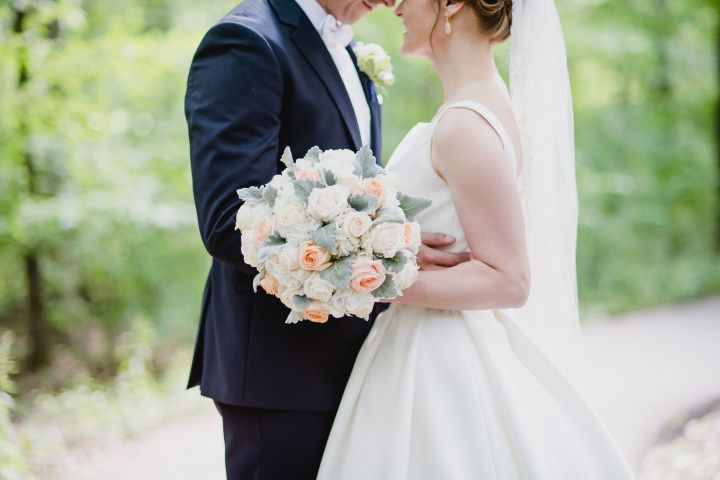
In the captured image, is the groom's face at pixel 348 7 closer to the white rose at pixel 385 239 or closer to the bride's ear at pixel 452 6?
the bride's ear at pixel 452 6

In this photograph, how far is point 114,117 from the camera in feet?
19.1

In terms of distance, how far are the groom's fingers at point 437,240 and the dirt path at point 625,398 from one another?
220 centimetres

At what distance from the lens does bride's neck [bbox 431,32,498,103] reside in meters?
2.45

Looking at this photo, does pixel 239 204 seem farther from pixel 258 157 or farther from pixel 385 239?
pixel 385 239

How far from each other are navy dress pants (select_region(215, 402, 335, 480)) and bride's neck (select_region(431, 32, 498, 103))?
1.13m

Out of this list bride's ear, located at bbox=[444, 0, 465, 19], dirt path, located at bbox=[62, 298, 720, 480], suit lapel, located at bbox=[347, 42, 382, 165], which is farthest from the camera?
dirt path, located at bbox=[62, 298, 720, 480]

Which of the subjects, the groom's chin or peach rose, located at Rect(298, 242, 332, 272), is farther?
the groom's chin

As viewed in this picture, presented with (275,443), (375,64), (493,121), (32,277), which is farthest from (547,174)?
(32,277)

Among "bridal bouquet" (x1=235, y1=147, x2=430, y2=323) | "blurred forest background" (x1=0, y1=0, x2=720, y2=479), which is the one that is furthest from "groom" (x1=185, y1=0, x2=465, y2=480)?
"blurred forest background" (x1=0, y1=0, x2=720, y2=479)

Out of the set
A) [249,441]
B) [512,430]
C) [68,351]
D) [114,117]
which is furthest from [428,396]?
[68,351]

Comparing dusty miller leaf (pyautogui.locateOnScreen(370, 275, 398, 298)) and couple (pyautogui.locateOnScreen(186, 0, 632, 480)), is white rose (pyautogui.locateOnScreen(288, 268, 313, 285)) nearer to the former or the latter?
dusty miller leaf (pyautogui.locateOnScreen(370, 275, 398, 298))

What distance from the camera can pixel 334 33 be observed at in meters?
2.53

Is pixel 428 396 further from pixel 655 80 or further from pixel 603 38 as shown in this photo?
pixel 655 80

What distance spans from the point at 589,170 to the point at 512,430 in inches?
382
